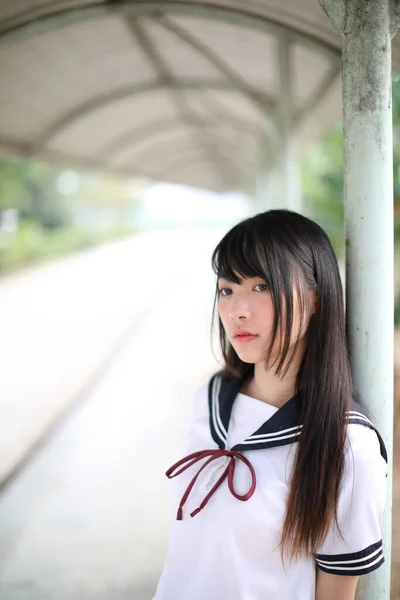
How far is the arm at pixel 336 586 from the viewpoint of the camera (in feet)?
4.77

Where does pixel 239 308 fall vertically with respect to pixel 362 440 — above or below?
above

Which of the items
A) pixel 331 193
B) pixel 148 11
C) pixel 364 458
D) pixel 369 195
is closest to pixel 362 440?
pixel 364 458

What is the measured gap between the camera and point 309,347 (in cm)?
159

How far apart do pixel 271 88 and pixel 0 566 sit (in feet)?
15.0

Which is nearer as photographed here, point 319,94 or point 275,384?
point 275,384

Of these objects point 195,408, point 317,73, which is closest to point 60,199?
point 317,73

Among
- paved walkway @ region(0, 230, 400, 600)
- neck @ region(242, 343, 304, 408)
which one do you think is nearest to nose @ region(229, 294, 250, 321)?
neck @ region(242, 343, 304, 408)

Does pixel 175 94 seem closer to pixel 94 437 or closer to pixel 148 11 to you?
pixel 148 11

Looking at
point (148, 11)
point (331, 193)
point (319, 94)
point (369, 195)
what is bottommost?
point (369, 195)

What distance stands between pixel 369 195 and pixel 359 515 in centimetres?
90

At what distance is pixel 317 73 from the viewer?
4.38 metres

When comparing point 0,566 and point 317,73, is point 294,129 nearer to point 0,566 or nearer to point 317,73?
point 317,73

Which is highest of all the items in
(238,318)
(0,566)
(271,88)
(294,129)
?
(271,88)

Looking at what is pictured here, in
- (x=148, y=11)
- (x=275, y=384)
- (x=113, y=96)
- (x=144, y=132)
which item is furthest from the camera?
(x=144, y=132)
